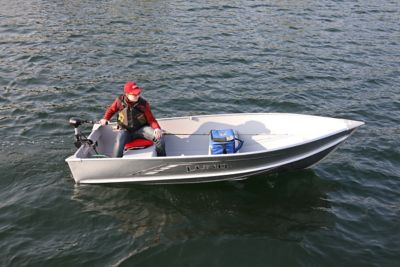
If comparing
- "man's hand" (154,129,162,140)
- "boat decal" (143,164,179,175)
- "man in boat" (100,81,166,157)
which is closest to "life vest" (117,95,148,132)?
"man in boat" (100,81,166,157)

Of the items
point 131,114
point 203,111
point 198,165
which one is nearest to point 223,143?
point 198,165

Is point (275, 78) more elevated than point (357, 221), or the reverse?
point (275, 78)

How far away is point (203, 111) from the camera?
14.5 m

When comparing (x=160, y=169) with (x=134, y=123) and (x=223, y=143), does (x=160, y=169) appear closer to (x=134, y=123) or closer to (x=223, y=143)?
(x=134, y=123)

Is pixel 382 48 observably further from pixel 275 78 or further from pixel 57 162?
pixel 57 162

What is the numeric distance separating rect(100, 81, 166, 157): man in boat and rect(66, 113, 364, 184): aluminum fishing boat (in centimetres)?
31

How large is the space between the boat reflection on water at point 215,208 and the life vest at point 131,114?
61.9 inches

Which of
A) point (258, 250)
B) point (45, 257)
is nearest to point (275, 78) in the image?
point (258, 250)

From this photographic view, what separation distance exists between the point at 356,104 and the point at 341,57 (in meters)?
4.49

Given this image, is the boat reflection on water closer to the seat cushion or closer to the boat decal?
the boat decal

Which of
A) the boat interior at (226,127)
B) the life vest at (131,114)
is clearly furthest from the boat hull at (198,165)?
the life vest at (131,114)

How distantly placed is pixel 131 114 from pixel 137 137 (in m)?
0.68

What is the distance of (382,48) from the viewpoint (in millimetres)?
19516

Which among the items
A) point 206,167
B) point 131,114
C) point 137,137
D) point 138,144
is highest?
point 131,114
